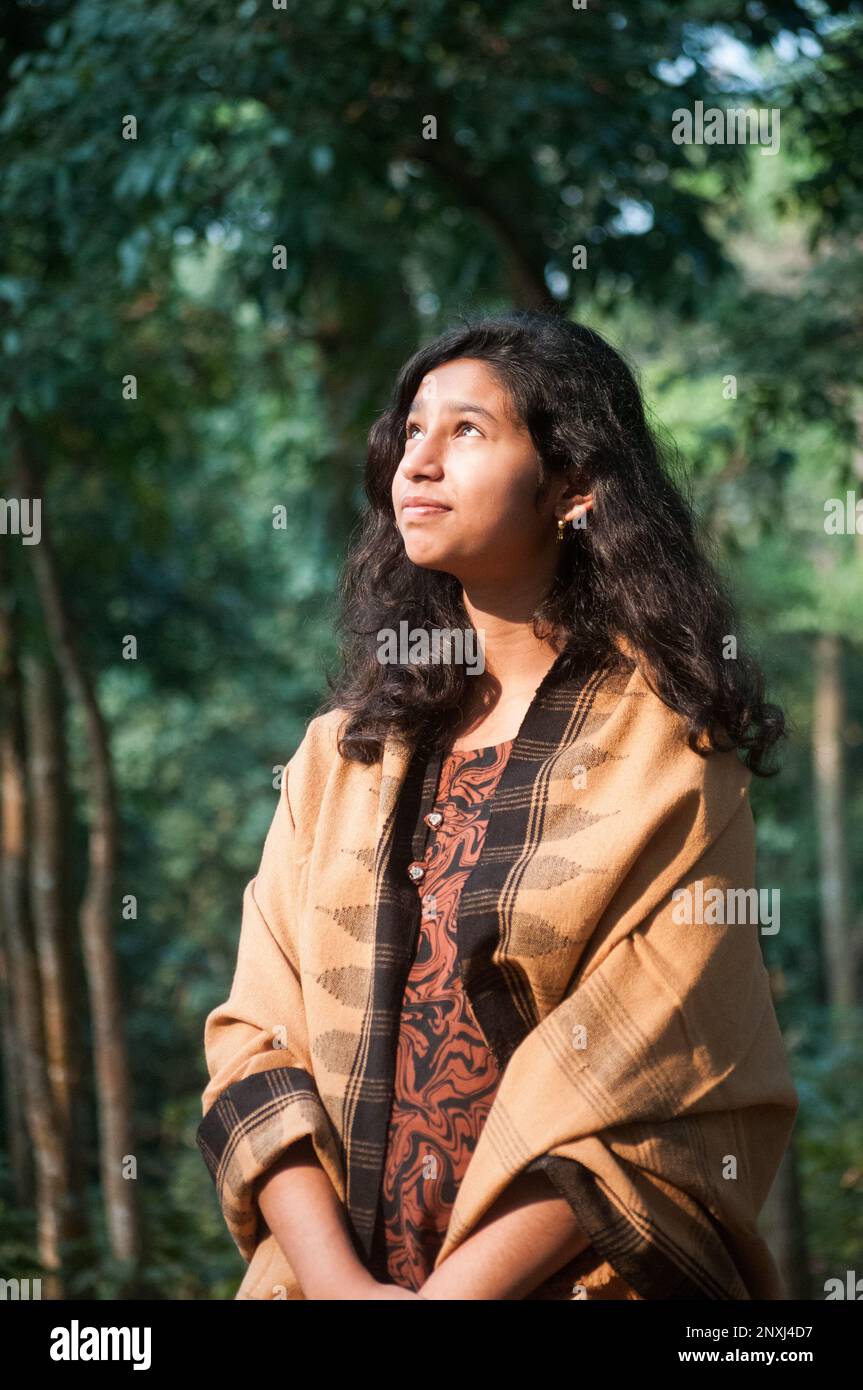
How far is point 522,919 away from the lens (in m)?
2.10

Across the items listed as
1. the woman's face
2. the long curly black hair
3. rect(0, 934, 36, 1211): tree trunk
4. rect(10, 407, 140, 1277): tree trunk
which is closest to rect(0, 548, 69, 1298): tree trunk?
rect(10, 407, 140, 1277): tree trunk

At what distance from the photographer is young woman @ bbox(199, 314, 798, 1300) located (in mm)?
2078

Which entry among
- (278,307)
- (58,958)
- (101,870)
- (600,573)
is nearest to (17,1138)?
(58,958)

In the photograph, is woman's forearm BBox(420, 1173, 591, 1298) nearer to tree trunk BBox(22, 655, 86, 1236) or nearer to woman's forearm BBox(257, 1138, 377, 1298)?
woman's forearm BBox(257, 1138, 377, 1298)

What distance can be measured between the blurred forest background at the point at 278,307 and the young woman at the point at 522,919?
0.54 m

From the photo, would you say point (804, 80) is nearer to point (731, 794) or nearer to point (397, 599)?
point (397, 599)

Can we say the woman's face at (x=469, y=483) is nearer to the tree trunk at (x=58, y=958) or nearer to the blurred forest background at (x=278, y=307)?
the blurred forest background at (x=278, y=307)

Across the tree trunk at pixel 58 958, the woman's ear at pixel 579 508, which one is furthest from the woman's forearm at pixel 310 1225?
the tree trunk at pixel 58 958

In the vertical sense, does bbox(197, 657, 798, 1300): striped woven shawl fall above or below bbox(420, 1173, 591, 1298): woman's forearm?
above

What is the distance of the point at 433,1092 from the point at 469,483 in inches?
35.1

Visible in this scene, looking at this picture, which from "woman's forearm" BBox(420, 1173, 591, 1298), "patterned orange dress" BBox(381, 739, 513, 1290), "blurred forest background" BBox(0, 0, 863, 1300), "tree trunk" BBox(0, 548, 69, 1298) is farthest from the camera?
"tree trunk" BBox(0, 548, 69, 1298)

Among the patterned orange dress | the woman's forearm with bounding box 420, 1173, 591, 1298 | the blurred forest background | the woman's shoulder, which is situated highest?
the blurred forest background

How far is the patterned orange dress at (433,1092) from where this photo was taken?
84.6 inches

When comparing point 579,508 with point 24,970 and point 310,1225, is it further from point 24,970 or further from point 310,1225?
point 24,970
